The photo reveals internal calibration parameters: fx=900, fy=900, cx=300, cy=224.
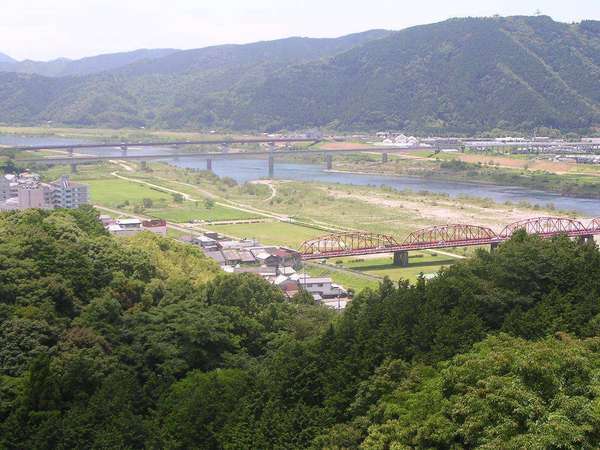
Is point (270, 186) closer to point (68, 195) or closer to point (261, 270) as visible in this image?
point (68, 195)

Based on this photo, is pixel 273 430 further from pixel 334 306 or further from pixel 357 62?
pixel 357 62

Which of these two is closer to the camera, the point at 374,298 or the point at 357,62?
the point at 374,298

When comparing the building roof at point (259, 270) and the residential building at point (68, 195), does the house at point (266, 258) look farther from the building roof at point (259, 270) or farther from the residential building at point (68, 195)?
the residential building at point (68, 195)

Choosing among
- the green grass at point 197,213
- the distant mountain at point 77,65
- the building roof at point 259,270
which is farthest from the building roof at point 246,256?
the distant mountain at point 77,65

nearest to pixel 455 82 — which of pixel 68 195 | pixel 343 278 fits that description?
pixel 68 195

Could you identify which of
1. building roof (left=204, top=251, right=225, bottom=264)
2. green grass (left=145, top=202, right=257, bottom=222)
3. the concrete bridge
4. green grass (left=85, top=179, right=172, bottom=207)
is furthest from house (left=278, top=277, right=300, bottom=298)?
the concrete bridge

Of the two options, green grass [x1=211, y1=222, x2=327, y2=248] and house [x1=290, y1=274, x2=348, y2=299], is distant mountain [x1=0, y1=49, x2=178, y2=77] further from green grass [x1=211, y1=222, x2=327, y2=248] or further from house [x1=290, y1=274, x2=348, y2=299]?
house [x1=290, y1=274, x2=348, y2=299]

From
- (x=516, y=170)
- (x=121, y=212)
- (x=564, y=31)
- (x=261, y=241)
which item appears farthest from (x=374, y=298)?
(x=564, y=31)
